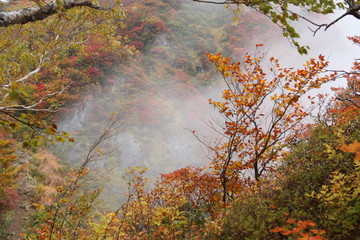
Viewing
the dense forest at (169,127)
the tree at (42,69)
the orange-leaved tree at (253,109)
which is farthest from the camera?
the orange-leaved tree at (253,109)

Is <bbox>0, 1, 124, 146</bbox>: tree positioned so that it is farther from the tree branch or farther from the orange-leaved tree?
the orange-leaved tree

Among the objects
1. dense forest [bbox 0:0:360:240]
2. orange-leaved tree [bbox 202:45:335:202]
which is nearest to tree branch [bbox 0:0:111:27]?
dense forest [bbox 0:0:360:240]

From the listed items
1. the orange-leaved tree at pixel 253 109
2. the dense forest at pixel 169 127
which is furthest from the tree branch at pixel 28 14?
the orange-leaved tree at pixel 253 109

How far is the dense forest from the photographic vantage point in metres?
2.28

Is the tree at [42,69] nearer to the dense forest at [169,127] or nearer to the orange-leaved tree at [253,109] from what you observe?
the dense forest at [169,127]

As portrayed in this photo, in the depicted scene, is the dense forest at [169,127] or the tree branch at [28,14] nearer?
the tree branch at [28,14]

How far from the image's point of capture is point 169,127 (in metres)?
14.6

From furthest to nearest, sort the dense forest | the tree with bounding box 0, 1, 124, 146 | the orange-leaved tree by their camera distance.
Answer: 1. the orange-leaved tree
2. the dense forest
3. the tree with bounding box 0, 1, 124, 146

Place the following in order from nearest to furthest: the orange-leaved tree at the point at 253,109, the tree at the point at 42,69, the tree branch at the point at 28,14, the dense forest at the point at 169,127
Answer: the tree at the point at 42,69 → the tree branch at the point at 28,14 → the dense forest at the point at 169,127 → the orange-leaved tree at the point at 253,109

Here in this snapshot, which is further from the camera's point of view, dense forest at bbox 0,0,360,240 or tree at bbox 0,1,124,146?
dense forest at bbox 0,0,360,240

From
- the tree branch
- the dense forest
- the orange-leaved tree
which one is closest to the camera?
the tree branch

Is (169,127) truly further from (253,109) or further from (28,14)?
(28,14)

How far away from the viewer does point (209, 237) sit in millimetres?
3088

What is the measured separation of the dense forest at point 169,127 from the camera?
2.28 m
